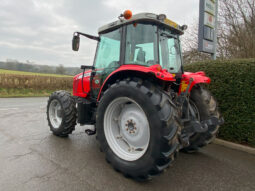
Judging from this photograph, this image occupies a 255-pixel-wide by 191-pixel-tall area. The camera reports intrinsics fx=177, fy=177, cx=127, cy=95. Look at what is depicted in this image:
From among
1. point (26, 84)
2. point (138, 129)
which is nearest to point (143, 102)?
point (138, 129)

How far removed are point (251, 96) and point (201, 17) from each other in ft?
9.01

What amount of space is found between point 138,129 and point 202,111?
1233mm

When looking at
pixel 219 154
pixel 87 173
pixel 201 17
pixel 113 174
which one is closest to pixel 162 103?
pixel 113 174

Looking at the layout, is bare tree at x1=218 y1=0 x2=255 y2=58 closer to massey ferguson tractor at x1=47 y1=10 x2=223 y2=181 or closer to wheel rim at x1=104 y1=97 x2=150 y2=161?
massey ferguson tractor at x1=47 y1=10 x2=223 y2=181

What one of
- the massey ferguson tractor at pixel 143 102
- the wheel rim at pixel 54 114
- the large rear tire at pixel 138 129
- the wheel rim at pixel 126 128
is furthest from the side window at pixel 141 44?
the wheel rim at pixel 54 114

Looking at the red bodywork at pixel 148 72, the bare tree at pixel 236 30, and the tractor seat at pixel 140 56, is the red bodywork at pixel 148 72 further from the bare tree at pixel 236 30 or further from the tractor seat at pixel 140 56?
the bare tree at pixel 236 30

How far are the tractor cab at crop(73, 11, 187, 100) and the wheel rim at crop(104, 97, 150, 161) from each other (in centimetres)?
63

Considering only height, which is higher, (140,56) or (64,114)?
(140,56)

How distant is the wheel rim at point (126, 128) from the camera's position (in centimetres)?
249

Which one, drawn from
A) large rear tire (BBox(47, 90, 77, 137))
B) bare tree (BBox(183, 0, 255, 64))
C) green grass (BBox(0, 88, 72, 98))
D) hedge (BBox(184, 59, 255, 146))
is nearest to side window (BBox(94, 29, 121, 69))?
large rear tire (BBox(47, 90, 77, 137))

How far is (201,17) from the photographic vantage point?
199 inches

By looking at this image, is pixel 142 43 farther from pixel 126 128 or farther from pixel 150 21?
pixel 126 128

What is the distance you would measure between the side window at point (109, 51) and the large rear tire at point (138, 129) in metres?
0.88

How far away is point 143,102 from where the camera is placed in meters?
2.18
